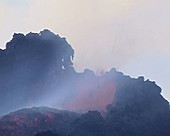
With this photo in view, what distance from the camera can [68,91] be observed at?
161 m

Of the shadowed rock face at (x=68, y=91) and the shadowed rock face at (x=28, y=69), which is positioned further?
the shadowed rock face at (x=28, y=69)

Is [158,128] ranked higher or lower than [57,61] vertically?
lower

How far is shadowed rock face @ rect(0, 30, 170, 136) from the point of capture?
119m

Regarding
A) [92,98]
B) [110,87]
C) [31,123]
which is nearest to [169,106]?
[110,87]

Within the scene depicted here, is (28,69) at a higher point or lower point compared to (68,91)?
higher

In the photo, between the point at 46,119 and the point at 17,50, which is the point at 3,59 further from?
the point at 46,119

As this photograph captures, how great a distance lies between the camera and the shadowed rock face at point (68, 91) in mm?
118688

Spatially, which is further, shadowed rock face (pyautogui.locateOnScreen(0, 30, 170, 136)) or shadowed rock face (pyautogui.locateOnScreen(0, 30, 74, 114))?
shadowed rock face (pyautogui.locateOnScreen(0, 30, 74, 114))

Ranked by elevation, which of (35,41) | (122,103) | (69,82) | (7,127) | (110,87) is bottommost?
(7,127)

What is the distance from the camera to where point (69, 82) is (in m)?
160

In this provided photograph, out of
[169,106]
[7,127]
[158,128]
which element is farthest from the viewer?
[169,106]

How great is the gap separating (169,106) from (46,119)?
155 feet

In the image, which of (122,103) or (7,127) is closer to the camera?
(7,127)

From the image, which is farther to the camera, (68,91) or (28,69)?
(68,91)
